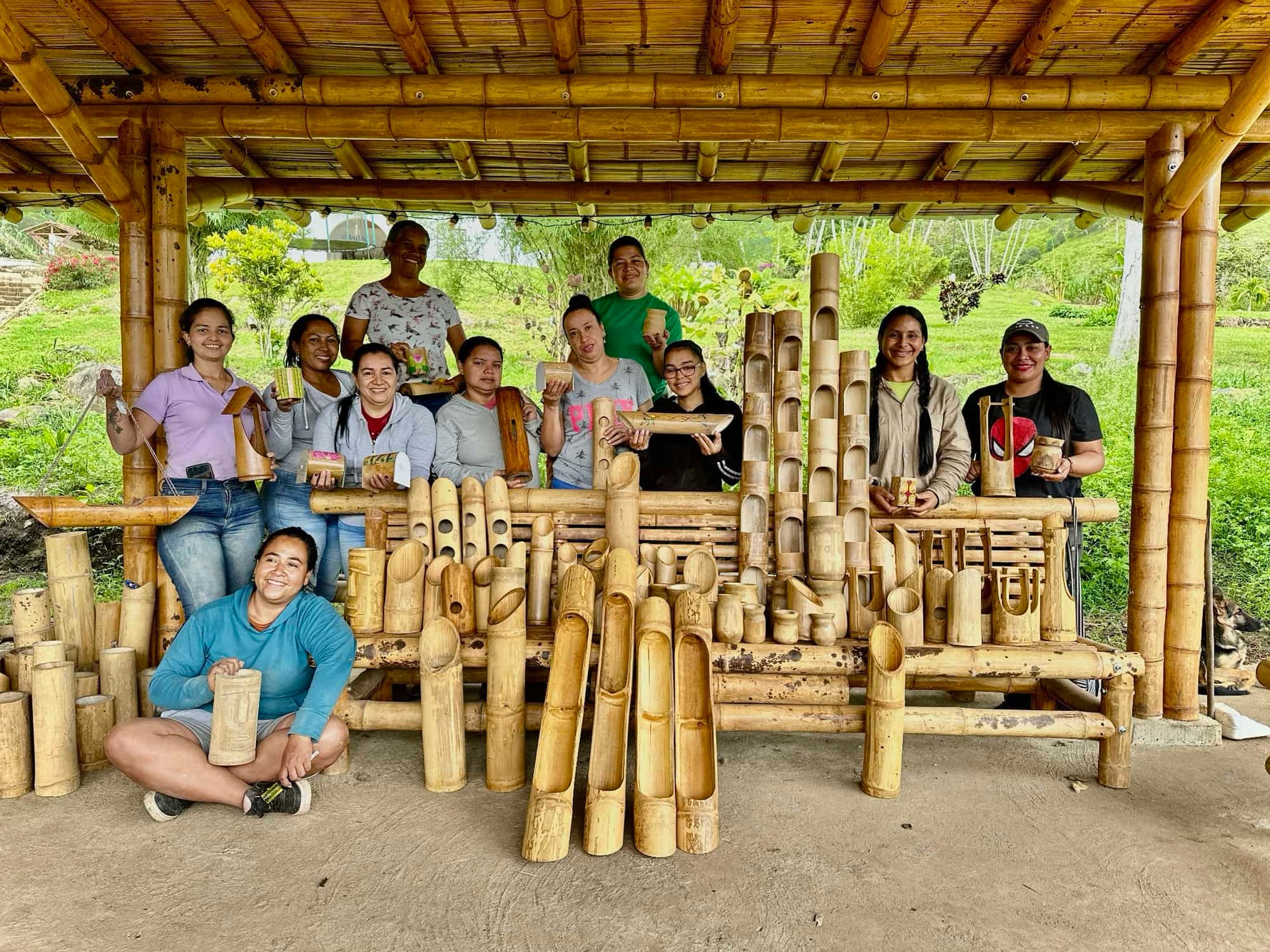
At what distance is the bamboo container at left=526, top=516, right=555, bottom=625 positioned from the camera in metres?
3.46

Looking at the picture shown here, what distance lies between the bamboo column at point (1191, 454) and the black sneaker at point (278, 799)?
11.5ft

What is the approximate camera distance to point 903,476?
376 cm

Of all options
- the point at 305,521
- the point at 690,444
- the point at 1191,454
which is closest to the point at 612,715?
the point at 690,444

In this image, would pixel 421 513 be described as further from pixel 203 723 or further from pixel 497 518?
pixel 203 723

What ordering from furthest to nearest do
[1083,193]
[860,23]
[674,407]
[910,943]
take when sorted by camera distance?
[1083,193], [674,407], [860,23], [910,943]

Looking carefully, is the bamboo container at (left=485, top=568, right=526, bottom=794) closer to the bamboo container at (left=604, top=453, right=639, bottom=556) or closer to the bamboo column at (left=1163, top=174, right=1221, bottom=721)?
the bamboo container at (left=604, top=453, right=639, bottom=556)

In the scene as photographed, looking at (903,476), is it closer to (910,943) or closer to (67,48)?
(910,943)

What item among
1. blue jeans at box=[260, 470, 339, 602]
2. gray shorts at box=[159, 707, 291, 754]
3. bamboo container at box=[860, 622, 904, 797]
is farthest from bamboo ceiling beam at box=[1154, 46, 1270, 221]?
gray shorts at box=[159, 707, 291, 754]

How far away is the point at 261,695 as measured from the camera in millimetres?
3125

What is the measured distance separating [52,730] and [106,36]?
8.77 ft

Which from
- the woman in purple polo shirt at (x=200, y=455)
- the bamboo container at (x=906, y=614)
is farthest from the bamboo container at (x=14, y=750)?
the bamboo container at (x=906, y=614)

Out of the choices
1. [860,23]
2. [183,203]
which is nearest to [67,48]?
[183,203]

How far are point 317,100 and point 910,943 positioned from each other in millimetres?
3808

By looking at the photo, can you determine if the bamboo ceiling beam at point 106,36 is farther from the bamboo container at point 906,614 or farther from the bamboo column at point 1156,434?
the bamboo column at point 1156,434
